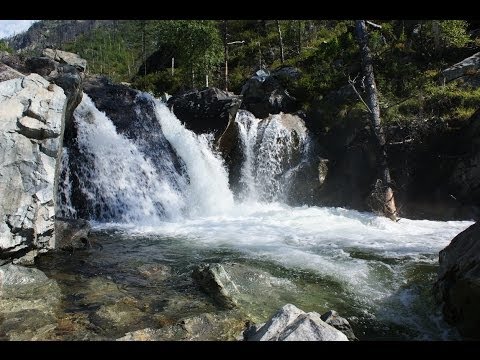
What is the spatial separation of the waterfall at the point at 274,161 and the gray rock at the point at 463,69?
25.0 ft

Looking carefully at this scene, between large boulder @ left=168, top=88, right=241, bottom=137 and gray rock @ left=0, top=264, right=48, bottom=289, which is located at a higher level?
large boulder @ left=168, top=88, right=241, bottom=137

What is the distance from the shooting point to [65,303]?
7.70 m

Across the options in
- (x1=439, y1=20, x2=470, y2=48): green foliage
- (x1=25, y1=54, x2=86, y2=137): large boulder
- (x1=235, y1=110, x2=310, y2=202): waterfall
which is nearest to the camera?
(x1=25, y1=54, x2=86, y2=137): large boulder

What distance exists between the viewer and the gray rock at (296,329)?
516 centimetres

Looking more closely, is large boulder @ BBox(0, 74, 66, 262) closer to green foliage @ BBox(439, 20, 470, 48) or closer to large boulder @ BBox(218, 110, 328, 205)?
large boulder @ BBox(218, 110, 328, 205)

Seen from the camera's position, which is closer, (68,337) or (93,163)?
(68,337)

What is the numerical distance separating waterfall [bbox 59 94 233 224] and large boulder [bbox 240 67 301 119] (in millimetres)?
4049

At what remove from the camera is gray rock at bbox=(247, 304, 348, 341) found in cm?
516

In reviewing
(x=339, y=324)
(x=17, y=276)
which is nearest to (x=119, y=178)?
(x=17, y=276)

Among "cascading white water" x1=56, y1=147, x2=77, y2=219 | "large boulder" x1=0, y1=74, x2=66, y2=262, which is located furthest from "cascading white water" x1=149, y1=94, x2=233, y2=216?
"large boulder" x1=0, y1=74, x2=66, y2=262

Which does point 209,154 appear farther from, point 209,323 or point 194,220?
point 209,323

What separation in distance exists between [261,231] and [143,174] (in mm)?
6725

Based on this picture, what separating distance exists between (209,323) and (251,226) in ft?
28.4
